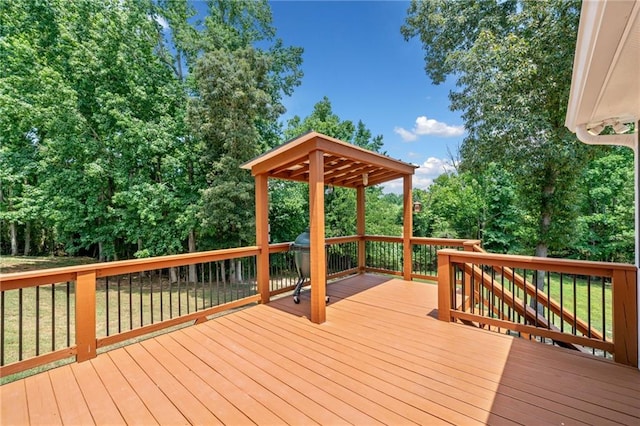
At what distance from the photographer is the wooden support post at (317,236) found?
3.61 metres

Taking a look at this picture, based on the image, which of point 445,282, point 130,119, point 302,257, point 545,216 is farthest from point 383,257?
point 130,119

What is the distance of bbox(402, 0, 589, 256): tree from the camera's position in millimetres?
6406

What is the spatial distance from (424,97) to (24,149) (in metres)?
17.3

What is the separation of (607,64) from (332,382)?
9.92 feet

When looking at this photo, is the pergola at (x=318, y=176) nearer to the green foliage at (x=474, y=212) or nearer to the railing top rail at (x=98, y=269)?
the railing top rail at (x=98, y=269)

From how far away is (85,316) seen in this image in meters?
2.75

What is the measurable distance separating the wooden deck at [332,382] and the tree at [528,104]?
18.5 ft

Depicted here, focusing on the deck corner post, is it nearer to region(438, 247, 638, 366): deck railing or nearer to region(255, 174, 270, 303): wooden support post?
region(438, 247, 638, 366): deck railing

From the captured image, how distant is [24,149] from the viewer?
11.1m

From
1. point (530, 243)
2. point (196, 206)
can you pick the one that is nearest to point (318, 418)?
point (196, 206)

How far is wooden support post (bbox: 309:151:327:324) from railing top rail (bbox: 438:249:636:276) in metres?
1.73

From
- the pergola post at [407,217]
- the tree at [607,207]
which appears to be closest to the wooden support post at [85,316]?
the pergola post at [407,217]

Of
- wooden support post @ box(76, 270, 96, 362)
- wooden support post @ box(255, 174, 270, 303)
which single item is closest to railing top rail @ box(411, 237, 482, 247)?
wooden support post @ box(255, 174, 270, 303)

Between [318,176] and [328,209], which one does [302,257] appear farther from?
[328,209]
